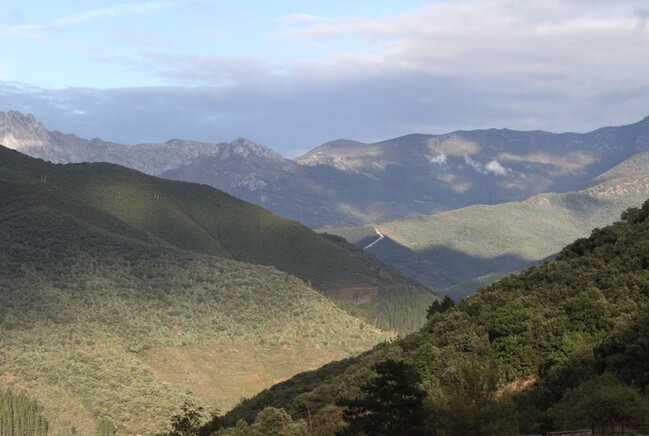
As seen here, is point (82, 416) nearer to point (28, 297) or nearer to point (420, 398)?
point (28, 297)

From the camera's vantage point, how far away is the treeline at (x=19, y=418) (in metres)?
136

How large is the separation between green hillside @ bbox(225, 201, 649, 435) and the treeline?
40.4 meters

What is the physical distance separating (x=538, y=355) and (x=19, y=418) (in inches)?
3234

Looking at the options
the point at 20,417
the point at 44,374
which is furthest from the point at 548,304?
the point at 44,374

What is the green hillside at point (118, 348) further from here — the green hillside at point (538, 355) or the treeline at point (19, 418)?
the green hillside at point (538, 355)

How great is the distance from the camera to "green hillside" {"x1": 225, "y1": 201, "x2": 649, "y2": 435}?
51.5m

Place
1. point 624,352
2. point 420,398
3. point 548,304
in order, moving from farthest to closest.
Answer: point 548,304 → point 624,352 → point 420,398

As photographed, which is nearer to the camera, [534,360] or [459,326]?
[534,360]

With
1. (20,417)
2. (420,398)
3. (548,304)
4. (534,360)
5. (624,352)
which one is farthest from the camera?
(20,417)

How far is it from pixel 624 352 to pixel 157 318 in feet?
435

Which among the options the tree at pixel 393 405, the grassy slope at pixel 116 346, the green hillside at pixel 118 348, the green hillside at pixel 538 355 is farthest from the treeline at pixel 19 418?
the tree at pixel 393 405

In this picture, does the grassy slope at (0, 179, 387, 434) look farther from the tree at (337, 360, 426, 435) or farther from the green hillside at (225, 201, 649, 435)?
the tree at (337, 360, 426, 435)

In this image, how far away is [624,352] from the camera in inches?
2493

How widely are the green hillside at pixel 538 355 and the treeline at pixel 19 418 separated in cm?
4041
